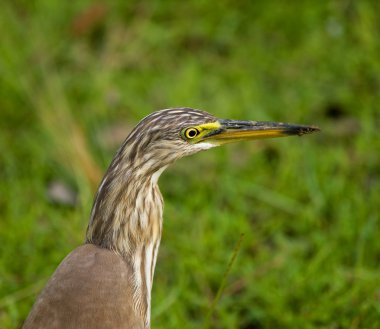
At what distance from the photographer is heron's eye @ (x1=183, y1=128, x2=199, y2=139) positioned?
2.96 m

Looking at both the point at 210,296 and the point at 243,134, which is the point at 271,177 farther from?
the point at 243,134

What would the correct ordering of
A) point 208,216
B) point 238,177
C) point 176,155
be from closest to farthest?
point 176,155 → point 208,216 → point 238,177

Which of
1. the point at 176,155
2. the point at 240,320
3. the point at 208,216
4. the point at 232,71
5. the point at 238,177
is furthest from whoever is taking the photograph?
the point at 232,71

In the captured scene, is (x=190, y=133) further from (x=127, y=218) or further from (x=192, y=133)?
(x=127, y=218)

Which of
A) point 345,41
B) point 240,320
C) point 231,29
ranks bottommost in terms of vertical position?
point 240,320

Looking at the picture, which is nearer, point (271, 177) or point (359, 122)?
point (271, 177)

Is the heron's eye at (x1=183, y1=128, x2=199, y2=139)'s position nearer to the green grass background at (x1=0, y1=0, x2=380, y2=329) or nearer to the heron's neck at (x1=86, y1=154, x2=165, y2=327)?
the heron's neck at (x1=86, y1=154, x2=165, y2=327)

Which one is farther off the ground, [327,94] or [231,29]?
[231,29]

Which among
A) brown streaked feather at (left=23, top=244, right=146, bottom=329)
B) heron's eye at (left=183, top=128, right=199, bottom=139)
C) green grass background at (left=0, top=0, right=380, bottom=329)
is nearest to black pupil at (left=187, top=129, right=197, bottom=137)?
heron's eye at (left=183, top=128, right=199, bottom=139)

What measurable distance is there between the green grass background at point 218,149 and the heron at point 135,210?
82cm

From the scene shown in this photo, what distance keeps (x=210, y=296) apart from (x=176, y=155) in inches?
45.0

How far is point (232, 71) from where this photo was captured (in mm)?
5527

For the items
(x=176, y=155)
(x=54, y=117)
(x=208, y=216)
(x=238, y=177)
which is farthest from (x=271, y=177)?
(x=176, y=155)

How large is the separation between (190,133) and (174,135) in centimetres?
7
